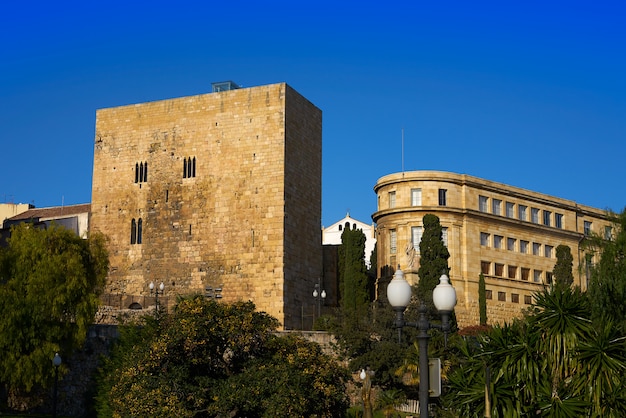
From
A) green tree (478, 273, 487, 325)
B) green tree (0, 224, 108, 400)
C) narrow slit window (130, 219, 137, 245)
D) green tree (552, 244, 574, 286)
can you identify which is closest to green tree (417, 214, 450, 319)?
green tree (478, 273, 487, 325)

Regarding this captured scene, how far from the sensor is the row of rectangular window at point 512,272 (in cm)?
5403

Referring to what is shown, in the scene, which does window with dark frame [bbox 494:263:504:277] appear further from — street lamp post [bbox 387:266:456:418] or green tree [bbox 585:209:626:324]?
street lamp post [bbox 387:266:456:418]

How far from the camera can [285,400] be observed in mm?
25266

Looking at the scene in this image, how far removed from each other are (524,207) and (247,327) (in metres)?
33.6

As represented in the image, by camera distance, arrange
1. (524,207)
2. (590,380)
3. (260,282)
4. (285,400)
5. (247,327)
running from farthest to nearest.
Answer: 1. (524,207)
2. (260,282)
3. (247,327)
4. (285,400)
5. (590,380)

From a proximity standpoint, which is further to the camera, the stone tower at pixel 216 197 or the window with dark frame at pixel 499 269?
the window with dark frame at pixel 499 269

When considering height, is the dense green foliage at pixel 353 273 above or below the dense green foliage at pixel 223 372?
above

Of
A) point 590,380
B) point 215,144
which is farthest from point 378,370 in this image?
point 590,380

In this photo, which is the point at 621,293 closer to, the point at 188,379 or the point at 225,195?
the point at 188,379

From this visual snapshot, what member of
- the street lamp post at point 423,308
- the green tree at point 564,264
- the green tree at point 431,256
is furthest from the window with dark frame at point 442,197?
the street lamp post at point 423,308

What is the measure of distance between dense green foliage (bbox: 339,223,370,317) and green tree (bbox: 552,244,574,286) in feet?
40.6

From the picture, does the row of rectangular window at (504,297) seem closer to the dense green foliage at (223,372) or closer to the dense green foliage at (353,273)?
the dense green foliage at (353,273)

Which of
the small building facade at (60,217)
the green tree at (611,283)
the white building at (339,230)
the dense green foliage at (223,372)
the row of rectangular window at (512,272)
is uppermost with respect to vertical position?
the white building at (339,230)

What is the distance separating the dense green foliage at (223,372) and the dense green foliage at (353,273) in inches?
789
